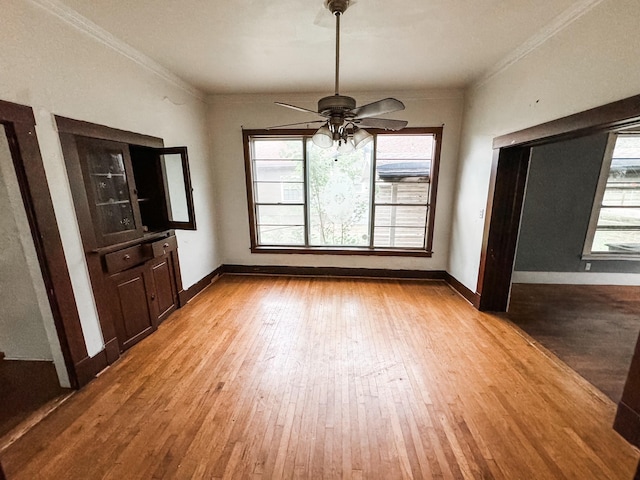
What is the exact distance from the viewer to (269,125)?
409cm

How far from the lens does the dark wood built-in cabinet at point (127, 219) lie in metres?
2.21

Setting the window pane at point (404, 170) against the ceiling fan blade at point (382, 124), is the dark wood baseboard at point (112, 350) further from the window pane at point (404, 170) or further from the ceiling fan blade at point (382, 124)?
the window pane at point (404, 170)

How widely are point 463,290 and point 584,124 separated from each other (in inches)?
93.4

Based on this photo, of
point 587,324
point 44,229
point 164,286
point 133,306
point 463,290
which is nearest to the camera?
point 44,229

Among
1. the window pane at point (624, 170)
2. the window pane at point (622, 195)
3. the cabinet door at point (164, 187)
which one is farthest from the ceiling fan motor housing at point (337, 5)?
the window pane at point (622, 195)

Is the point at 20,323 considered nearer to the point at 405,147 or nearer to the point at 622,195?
the point at 405,147

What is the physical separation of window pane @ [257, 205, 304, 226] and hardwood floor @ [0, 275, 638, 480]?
189 centimetres

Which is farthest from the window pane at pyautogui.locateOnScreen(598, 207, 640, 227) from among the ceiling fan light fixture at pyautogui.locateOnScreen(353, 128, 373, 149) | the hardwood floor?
the ceiling fan light fixture at pyautogui.locateOnScreen(353, 128, 373, 149)

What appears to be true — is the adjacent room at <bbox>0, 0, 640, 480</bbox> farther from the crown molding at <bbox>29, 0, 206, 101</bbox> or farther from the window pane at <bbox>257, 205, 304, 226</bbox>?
the window pane at <bbox>257, 205, 304, 226</bbox>

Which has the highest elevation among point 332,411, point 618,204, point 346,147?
point 346,147

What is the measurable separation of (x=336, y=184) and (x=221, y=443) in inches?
137

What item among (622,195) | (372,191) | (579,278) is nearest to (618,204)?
(622,195)

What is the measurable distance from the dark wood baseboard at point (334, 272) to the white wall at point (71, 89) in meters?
2.25

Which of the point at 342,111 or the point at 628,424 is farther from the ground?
the point at 342,111
